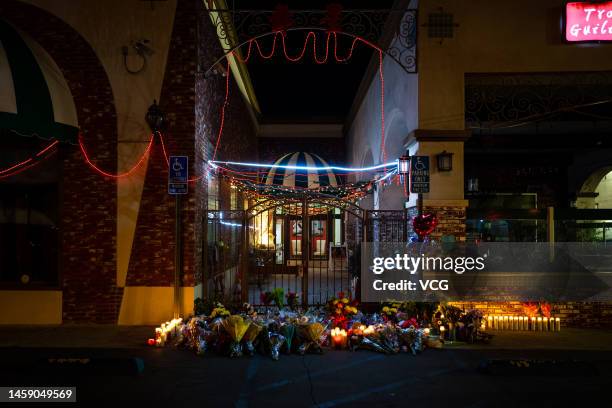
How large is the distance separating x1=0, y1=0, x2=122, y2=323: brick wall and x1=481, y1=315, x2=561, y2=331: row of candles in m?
8.08

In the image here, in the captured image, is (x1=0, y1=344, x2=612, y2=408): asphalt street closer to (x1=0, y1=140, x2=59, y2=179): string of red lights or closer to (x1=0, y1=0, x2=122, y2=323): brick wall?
(x1=0, y1=0, x2=122, y2=323): brick wall

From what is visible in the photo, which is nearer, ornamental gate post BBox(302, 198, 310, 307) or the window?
the window

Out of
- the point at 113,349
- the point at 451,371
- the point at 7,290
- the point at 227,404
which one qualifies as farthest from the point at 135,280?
the point at 451,371

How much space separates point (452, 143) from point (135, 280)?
748 cm

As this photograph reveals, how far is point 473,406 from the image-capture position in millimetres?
5570

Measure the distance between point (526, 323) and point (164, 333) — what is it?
7.28 m

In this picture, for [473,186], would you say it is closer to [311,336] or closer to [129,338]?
[311,336]

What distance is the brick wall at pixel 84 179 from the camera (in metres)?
9.59

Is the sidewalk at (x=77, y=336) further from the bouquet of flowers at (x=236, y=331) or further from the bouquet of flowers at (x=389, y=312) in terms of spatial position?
the bouquet of flowers at (x=389, y=312)

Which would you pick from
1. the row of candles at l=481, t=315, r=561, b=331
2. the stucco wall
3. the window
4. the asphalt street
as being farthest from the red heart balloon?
the window

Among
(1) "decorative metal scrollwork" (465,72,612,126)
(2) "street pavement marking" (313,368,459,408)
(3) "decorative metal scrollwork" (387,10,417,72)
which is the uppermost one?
(3) "decorative metal scrollwork" (387,10,417,72)

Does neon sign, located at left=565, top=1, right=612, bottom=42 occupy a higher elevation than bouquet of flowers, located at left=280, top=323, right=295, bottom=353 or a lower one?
higher

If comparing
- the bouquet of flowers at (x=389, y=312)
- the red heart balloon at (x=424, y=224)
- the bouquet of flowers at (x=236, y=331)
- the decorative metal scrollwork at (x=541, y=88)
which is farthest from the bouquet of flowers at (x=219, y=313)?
the decorative metal scrollwork at (x=541, y=88)

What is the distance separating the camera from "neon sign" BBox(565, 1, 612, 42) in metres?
9.61
